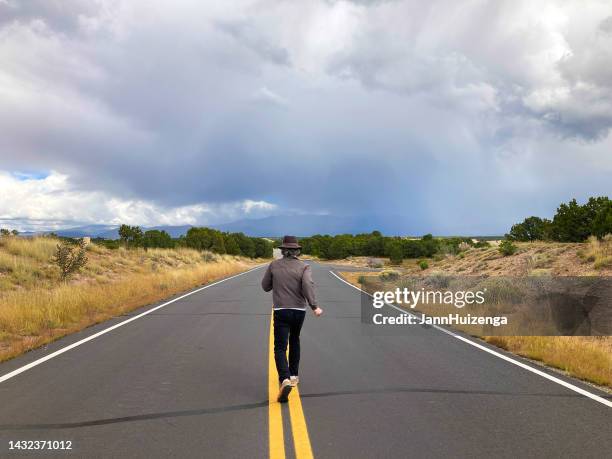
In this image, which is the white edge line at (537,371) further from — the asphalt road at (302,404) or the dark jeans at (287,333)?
the dark jeans at (287,333)

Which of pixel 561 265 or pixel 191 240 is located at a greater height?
pixel 191 240

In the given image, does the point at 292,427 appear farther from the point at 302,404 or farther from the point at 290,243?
the point at 290,243

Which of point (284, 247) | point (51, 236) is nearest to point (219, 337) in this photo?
point (284, 247)

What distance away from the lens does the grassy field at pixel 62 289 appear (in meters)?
11.5

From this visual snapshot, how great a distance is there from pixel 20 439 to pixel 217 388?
235cm

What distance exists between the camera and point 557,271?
1950 cm

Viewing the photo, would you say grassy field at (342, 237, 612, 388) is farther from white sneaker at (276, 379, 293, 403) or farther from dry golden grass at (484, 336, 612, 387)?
white sneaker at (276, 379, 293, 403)

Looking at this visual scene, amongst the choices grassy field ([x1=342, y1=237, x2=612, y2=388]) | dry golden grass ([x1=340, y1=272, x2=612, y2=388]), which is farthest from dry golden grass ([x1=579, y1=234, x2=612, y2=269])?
dry golden grass ([x1=340, y1=272, x2=612, y2=388])

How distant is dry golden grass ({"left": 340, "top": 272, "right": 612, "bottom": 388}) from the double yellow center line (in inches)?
175

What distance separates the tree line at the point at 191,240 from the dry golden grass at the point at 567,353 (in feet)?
126

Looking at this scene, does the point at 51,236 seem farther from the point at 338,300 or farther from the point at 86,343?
the point at 86,343

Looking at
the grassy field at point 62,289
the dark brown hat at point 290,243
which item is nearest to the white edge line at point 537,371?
the dark brown hat at point 290,243

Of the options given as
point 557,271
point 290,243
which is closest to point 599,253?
point 557,271

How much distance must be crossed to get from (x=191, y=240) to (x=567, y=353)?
72.4 meters
